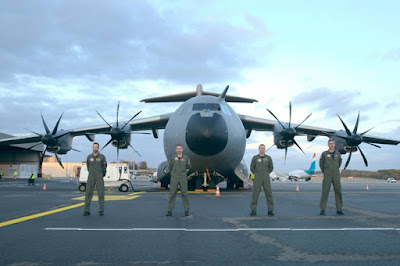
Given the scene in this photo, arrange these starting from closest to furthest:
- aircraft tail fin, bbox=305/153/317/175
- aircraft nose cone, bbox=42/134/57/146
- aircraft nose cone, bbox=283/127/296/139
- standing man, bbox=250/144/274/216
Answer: standing man, bbox=250/144/274/216
aircraft nose cone, bbox=283/127/296/139
aircraft nose cone, bbox=42/134/57/146
aircraft tail fin, bbox=305/153/317/175

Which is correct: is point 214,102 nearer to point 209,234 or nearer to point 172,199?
point 172,199

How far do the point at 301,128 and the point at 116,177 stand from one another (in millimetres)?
12231

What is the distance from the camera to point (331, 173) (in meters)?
9.30

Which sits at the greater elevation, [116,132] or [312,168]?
[116,132]

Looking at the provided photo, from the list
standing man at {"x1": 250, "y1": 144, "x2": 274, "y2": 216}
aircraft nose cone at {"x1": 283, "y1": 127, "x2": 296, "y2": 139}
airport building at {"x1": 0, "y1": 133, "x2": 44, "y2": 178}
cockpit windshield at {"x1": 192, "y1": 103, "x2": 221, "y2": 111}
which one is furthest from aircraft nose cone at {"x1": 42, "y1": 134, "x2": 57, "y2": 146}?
airport building at {"x1": 0, "y1": 133, "x2": 44, "y2": 178}

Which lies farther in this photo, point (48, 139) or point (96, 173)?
point (48, 139)

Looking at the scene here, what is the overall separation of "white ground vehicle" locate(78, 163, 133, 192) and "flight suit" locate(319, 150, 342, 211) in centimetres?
1343

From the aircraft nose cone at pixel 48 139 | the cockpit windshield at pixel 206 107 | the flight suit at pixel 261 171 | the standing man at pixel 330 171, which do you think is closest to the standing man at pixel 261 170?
the flight suit at pixel 261 171

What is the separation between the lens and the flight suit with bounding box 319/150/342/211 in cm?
910

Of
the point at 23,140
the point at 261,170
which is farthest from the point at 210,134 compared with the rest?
the point at 23,140

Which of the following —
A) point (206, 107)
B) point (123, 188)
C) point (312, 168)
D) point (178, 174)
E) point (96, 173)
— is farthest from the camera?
point (312, 168)

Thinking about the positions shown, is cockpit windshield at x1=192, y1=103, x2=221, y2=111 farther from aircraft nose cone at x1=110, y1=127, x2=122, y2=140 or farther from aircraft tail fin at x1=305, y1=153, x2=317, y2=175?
aircraft tail fin at x1=305, y1=153, x2=317, y2=175

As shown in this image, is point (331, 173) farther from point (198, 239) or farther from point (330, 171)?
point (198, 239)

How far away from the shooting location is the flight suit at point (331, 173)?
910 centimetres
